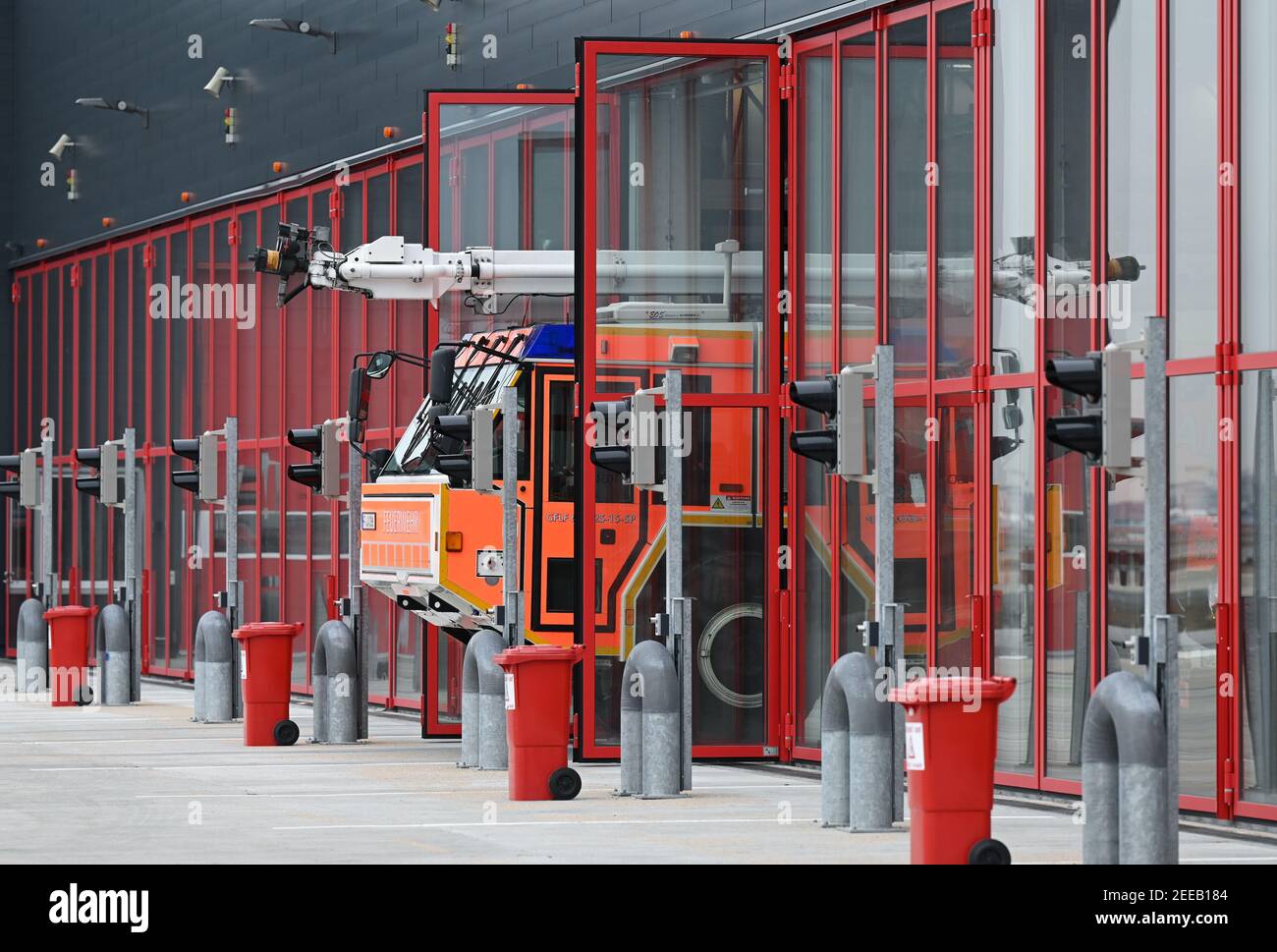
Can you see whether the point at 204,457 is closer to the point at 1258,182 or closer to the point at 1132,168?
the point at 1132,168

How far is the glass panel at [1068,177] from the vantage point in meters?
16.0

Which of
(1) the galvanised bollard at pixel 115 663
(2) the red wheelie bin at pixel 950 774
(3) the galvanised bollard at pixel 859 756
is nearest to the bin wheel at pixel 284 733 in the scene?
(1) the galvanised bollard at pixel 115 663

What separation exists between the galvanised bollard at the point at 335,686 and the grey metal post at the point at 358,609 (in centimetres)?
5

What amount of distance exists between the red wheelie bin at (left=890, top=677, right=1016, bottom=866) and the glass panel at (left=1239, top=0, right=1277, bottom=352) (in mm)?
3845

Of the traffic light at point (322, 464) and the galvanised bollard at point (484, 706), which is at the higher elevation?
the traffic light at point (322, 464)

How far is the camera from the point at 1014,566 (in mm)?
16562

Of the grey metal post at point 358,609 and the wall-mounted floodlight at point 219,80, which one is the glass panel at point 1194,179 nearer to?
the grey metal post at point 358,609

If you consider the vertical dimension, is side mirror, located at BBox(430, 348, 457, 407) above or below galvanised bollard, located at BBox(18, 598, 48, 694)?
above

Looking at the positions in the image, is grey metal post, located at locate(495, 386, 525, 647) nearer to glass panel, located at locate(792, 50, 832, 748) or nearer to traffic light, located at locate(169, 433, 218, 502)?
glass panel, located at locate(792, 50, 832, 748)

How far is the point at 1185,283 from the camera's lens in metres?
15.0

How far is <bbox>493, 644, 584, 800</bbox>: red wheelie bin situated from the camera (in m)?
15.9
